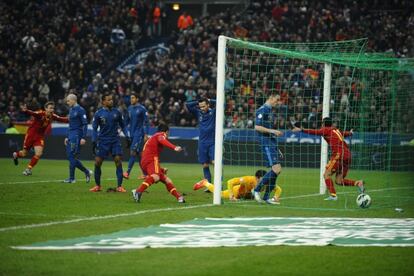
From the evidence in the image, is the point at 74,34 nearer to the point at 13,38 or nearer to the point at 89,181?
the point at 13,38

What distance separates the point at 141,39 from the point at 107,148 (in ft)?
88.8

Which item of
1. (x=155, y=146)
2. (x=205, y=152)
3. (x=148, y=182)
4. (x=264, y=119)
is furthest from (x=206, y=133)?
(x=148, y=182)

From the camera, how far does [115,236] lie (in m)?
11.8

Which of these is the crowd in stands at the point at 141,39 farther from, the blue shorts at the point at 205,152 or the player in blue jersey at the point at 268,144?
the player in blue jersey at the point at 268,144

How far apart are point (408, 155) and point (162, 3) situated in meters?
23.9

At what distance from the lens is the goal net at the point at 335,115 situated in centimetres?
1858

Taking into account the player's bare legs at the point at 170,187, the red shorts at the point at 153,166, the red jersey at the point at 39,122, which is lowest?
the player's bare legs at the point at 170,187

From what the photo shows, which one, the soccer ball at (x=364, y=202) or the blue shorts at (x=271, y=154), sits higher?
the blue shorts at (x=271, y=154)

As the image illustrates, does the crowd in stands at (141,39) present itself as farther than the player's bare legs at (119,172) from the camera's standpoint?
Yes

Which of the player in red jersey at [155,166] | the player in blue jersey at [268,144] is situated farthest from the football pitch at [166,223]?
the player in blue jersey at [268,144]

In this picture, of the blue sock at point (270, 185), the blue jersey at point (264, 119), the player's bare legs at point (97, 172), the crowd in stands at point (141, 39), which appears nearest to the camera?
the blue jersey at point (264, 119)

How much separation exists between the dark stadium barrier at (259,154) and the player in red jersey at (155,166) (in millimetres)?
7151

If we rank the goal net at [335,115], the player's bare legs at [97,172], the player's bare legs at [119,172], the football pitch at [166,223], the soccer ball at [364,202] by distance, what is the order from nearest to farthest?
the football pitch at [166,223]
the soccer ball at [364,202]
the goal net at [335,115]
the player's bare legs at [119,172]
the player's bare legs at [97,172]

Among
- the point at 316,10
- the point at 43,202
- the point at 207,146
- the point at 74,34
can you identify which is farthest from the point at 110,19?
the point at 43,202
